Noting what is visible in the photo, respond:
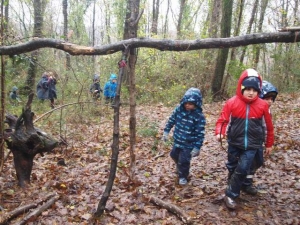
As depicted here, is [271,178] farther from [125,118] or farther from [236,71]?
[236,71]

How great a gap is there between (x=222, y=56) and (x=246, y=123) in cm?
827

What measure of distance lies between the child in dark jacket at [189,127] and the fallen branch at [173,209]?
2.56 feet

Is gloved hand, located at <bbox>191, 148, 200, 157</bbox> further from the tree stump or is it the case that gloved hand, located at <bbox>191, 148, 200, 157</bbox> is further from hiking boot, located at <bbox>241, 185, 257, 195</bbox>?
the tree stump

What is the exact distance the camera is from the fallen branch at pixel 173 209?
365 centimetres

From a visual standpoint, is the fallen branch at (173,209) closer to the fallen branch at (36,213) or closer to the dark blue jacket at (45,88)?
the fallen branch at (36,213)

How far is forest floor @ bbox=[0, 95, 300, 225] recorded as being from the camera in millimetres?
3879

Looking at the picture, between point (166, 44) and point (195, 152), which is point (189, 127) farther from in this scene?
point (166, 44)

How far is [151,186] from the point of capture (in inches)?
191

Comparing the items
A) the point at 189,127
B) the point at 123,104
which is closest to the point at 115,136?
the point at 123,104

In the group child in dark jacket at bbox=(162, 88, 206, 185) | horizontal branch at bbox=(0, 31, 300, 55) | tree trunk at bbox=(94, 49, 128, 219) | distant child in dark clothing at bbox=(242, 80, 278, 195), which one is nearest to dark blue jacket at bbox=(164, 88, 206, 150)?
child in dark jacket at bbox=(162, 88, 206, 185)

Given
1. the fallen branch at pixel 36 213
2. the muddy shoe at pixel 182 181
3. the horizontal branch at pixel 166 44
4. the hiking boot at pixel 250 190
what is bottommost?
the fallen branch at pixel 36 213

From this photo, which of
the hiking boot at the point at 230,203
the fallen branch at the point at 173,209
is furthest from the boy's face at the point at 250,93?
the fallen branch at the point at 173,209

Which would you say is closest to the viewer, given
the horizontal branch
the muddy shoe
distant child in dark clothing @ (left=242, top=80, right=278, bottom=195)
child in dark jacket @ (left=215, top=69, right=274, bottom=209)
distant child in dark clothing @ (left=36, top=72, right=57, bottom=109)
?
the horizontal branch

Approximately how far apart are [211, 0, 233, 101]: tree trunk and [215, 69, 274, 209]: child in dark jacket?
26.1ft
